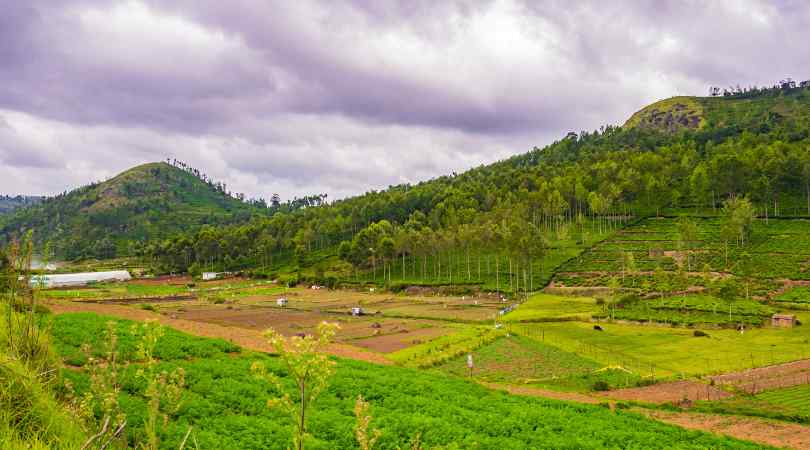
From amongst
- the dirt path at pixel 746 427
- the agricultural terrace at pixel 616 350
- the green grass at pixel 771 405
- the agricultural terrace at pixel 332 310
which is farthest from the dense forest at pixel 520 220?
the dirt path at pixel 746 427

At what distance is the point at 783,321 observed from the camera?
61531 mm

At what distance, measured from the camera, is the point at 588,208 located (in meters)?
166

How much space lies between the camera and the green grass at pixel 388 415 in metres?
16.2

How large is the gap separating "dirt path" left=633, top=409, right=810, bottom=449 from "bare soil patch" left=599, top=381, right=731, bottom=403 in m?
3.45

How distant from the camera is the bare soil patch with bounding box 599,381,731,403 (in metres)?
32.6

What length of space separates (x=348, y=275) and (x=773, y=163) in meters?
124

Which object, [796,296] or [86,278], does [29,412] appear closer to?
[796,296]

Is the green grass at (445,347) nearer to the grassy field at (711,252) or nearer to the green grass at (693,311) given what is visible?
the green grass at (693,311)

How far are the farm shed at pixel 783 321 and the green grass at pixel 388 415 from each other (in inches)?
1981

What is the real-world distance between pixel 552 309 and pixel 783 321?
30.4m

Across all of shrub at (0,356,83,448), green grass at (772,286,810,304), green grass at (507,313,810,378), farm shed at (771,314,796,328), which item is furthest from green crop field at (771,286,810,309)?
shrub at (0,356,83,448)

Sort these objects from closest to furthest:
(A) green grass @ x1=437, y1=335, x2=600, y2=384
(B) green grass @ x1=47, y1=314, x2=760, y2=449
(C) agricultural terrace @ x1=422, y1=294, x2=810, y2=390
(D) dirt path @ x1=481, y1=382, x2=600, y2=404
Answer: (B) green grass @ x1=47, y1=314, x2=760, y2=449 < (D) dirt path @ x1=481, y1=382, x2=600, y2=404 < (A) green grass @ x1=437, y1=335, x2=600, y2=384 < (C) agricultural terrace @ x1=422, y1=294, x2=810, y2=390

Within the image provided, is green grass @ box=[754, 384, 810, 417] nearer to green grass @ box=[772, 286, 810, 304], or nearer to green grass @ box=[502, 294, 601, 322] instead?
green grass @ box=[502, 294, 601, 322]

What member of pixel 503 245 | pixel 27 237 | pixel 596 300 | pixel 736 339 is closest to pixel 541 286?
pixel 503 245
